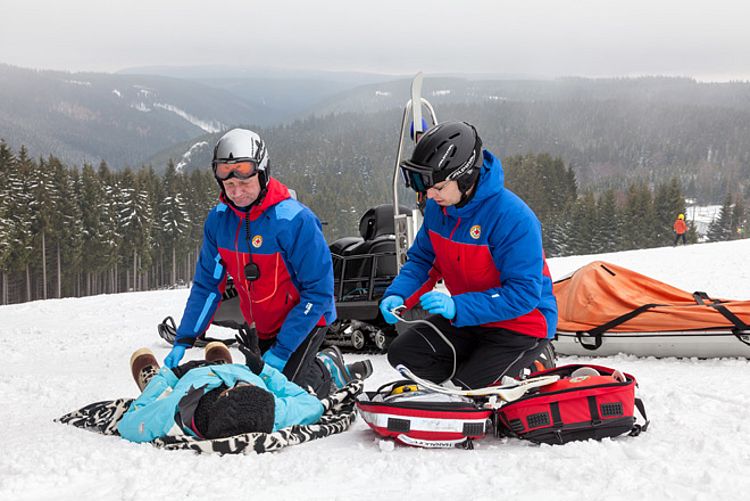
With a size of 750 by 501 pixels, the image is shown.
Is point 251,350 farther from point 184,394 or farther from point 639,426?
point 639,426

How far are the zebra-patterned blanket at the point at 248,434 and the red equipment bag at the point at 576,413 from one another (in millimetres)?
900

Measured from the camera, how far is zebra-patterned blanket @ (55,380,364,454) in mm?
2875

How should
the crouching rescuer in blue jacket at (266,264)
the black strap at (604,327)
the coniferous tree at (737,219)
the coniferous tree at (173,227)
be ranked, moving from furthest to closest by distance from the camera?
the coniferous tree at (737,219), the coniferous tree at (173,227), the black strap at (604,327), the crouching rescuer in blue jacket at (266,264)

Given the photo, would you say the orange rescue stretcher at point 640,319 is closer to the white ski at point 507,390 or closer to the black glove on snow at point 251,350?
the white ski at point 507,390

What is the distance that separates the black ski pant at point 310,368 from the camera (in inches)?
153

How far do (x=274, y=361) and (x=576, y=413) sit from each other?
1615 mm

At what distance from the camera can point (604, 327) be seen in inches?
229

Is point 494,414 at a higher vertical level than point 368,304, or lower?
higher

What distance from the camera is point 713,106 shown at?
185 meters

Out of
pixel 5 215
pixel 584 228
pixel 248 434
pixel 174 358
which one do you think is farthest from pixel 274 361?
pixel 584 228

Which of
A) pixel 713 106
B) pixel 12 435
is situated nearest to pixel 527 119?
pixel 713 106

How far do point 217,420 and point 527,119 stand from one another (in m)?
179

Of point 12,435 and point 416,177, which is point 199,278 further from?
point 416,177

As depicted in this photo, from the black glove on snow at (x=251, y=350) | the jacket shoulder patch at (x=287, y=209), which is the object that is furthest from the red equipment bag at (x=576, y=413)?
the jacket shoulder patch at (x=287, y=209)
